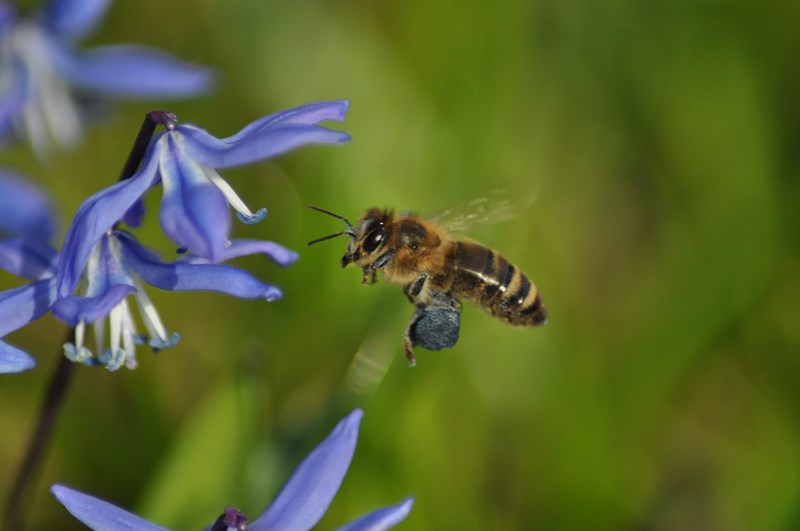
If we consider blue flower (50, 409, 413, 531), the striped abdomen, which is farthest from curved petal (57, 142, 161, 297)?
the striped abdomen

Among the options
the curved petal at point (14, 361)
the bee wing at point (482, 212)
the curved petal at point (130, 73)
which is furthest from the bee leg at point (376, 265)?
the curved petal at point (130, 73)

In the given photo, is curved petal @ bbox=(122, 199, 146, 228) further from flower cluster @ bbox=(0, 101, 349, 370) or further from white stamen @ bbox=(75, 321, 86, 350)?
white stamen @ bbox=(75, 321, 86, 350)

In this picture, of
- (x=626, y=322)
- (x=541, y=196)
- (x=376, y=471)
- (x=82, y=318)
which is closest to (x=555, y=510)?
(x=376, y=471)

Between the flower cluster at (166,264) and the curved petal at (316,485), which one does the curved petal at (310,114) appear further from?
the curved petal at (316,485)

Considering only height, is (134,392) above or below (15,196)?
below

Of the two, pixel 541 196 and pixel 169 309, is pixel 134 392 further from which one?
pixel 541 196

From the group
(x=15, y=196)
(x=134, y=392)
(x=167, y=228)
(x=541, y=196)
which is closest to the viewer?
(x=167, y=228)

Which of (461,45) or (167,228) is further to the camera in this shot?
(461,45)
